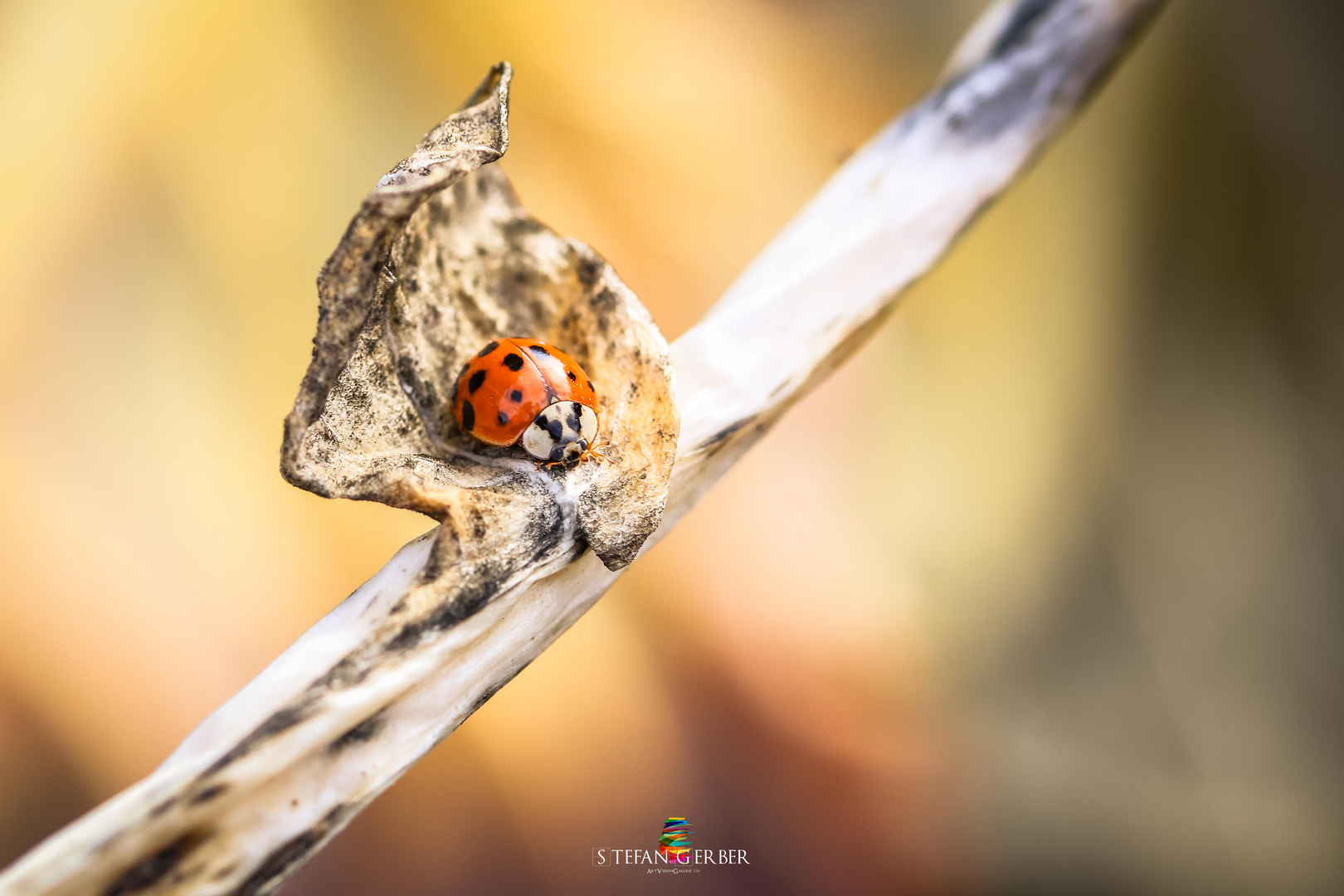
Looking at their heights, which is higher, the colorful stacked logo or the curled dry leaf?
the curled dry leaf

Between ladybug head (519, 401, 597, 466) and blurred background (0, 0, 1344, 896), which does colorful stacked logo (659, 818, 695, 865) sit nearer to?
blurred background (0, 0, 1344, 896)

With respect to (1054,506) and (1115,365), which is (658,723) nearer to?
(1054,506)

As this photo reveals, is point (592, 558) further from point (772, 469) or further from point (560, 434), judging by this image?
point (772, 469)

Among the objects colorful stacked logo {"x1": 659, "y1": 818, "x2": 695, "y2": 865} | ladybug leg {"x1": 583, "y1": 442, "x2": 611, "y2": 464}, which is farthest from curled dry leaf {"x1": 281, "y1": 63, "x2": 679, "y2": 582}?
colorful stacked logo {"x1": 659, "y1": 818, "x2": 695, "y2": 865}

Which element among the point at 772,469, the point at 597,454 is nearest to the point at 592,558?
the point at 597,454

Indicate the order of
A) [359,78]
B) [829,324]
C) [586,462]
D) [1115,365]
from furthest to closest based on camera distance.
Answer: [1115,365] → [359,78] → [829,324] → [586,462]

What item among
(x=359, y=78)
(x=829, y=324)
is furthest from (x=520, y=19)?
(x=829, y=324)
